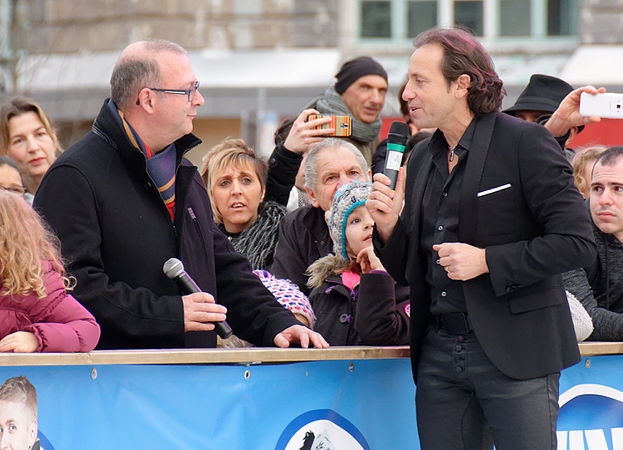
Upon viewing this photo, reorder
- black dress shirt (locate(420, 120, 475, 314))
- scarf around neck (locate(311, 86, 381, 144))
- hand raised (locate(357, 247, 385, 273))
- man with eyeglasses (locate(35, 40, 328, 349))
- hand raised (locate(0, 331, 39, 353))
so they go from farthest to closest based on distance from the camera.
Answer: scarf around neck (locate(311, 86, 381, 144)) → hand raised (locate(357, 247, 385, 273)) → man with eyeglasses (locate(35, 40, 328, 349)) → black dress shirt (locate(420, 120, 475, 314)) → hand raised (locate(0, 331, 39, 353))

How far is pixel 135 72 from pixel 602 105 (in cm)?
182

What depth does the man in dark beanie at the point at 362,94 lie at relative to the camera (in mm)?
6152

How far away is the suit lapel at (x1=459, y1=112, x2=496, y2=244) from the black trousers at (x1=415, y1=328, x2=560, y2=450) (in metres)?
0.37

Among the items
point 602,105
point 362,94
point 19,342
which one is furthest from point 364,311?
point 362,94

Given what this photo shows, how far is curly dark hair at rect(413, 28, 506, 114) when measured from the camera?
3457 millimetres

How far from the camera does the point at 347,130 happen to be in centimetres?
516

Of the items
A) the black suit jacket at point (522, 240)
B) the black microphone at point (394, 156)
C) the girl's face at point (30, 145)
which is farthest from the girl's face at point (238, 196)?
the black suit jacket at point (522, 240)

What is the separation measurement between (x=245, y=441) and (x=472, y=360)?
91 centimetres

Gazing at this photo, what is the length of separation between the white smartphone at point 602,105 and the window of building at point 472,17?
14558 millimetres

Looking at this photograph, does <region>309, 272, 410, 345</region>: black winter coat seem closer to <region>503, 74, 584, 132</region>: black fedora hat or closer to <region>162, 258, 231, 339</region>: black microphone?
<region>162, 258, 231, 339</region>: black microphone

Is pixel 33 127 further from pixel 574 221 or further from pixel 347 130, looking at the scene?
pixel 574 221

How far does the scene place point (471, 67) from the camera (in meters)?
3.46

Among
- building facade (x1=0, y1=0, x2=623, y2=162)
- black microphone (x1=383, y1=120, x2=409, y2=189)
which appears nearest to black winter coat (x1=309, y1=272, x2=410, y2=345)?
black microphone (x1=383, y1=120, x2=409, y2=189)

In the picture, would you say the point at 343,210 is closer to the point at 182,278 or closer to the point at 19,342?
the point at 182,278
